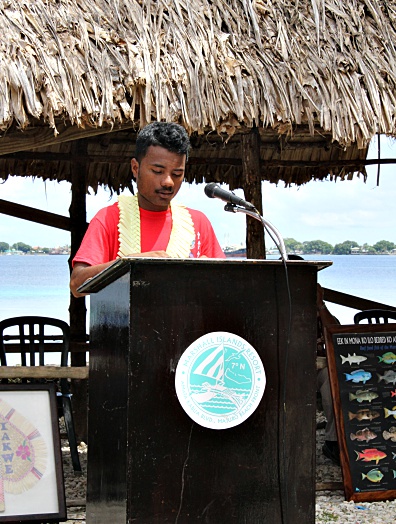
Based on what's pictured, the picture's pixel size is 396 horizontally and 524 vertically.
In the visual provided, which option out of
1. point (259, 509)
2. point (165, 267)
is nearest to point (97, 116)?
point (165, 267)

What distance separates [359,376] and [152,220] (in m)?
2.20

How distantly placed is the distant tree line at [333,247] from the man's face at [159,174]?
36.9 meters

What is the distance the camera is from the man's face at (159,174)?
3238mm

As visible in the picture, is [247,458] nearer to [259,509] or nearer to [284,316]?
[259,509]

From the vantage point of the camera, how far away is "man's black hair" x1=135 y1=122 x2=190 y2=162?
3238mm

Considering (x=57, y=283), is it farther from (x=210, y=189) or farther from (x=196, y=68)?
(x=210, y=189)

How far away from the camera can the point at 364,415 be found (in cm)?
513

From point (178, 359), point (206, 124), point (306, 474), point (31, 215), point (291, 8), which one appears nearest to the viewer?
point (178, 359)

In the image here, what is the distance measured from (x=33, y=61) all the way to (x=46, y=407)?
1922 mm

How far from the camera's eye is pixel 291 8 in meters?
5.79

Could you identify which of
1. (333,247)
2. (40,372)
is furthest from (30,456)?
(333,247)

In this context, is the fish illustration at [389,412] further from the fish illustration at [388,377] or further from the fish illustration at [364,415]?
the fish illustration at [388,377]

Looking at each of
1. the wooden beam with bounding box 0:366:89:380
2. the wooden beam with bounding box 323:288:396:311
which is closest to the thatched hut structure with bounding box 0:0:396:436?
the wooden beam with bounding box 0:366:89:380

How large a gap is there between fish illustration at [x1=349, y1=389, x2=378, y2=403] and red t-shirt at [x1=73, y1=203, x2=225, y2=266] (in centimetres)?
197
